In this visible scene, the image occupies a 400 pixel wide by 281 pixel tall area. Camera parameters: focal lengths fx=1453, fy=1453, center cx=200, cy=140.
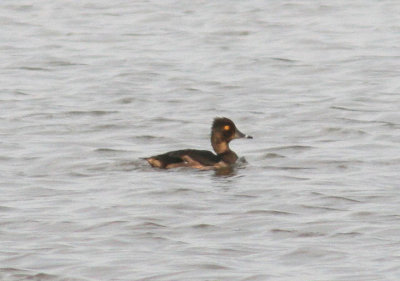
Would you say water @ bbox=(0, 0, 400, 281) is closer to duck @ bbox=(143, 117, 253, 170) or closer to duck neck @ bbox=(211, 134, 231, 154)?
duck @ bbox=(143, 117, 253, 170)

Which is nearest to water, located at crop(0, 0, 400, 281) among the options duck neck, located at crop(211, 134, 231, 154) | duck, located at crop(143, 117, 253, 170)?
duck, located at crop(143, 117, 253, 170)

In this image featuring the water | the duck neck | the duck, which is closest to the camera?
the water

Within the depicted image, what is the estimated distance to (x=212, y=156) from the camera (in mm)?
15523

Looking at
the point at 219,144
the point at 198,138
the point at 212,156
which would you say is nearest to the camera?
the point at 212,156

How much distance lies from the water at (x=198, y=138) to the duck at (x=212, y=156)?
0.38 ft

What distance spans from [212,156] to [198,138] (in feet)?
6.99

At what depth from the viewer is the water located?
1152 centimetres

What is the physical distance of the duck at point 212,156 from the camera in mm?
15086

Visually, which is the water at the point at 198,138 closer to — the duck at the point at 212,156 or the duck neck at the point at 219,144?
the duck at the point at 212,156

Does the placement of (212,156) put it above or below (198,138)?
above

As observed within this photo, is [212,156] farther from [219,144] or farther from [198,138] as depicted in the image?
[198,138]

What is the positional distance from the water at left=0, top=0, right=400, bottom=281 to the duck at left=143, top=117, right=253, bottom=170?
12 cm

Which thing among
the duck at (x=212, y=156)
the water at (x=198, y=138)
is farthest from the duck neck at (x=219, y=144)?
the water at (x=198, y=138)

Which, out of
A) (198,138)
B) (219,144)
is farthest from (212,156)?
(198,138)
